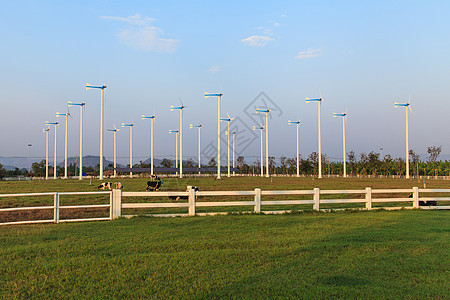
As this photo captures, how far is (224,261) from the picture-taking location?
8375 millimetres

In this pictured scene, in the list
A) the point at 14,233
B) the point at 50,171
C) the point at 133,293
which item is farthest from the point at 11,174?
the point at 133,293

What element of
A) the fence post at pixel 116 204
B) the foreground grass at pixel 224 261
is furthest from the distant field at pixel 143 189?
the foreground grass at pixel 224 261

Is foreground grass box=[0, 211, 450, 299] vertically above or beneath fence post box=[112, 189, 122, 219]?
beneath

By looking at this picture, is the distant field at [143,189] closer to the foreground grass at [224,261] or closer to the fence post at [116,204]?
the fence post at [116,204]

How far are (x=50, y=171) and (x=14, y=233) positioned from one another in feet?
436

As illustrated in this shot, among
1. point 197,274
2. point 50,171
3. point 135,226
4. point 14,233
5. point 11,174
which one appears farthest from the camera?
point 50,171

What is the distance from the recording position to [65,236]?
37.1ft

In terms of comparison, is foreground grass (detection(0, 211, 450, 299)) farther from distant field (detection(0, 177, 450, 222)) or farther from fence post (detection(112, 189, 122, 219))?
distant field (detection(0, 177, 450, 222))

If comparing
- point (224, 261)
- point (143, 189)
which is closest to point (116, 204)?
point (224, 261)

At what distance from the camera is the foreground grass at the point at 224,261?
6.60 m

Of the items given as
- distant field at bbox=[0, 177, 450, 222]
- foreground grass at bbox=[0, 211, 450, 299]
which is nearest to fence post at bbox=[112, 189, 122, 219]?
foreground grass at bbox=[0, 211, 450, 299]

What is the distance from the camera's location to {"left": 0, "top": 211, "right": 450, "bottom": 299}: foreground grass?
6.60 m

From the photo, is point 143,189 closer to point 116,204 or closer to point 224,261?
point 116,204

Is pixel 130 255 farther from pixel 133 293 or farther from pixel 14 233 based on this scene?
pixel 14 233
